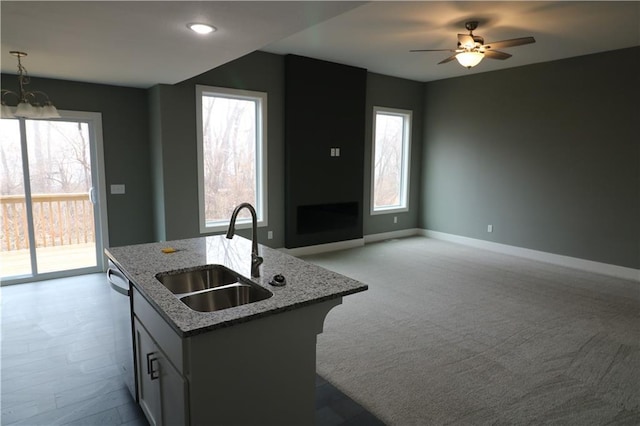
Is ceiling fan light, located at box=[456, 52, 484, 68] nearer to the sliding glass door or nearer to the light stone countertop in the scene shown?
the light stone countertop

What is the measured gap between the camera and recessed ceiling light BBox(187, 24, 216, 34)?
2445 millimetres

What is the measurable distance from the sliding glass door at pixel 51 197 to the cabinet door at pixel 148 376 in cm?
322

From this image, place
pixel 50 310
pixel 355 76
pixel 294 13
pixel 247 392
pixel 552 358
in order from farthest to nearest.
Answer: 1. pixel 355 76
2. pixel 50 310
3. pixel 552 358
4. pixel 294 13
5. pixel 247 392

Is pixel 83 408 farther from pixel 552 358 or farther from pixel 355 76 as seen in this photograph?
→ pixel 355 76

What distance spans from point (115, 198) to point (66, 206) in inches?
21.3

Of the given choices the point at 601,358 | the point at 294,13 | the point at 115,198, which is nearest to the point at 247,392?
the point at 294,13

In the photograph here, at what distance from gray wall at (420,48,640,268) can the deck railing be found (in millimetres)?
→ 5504

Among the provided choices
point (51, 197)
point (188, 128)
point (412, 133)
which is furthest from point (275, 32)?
point (412, 133)

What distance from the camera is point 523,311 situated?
377cm

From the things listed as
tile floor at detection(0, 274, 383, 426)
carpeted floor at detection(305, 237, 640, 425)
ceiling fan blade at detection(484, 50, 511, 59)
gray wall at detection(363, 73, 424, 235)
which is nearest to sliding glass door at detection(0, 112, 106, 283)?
tile floor at detection(0, 274, 383, 426)

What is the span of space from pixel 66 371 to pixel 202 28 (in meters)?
2.47

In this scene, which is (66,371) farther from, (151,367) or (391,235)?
(391,235)

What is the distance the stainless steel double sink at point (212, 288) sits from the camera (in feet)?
6.19

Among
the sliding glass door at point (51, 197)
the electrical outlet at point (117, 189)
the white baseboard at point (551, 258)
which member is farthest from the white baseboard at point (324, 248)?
the sliding glass door at point (51, 197)
